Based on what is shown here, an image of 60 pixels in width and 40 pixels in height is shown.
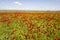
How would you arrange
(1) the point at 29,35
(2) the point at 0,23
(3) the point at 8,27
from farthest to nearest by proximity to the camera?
(2) the point at 0,23, (3) the point at 8,27, (1) the point at 29,35

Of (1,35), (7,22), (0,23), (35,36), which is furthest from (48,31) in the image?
(0,23)

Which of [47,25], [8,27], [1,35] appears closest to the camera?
[1,35]

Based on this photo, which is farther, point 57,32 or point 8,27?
point 8,27

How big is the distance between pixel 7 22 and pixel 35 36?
7.00ft

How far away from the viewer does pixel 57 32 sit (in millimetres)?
5199

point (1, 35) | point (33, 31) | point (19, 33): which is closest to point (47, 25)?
point (33, 31)

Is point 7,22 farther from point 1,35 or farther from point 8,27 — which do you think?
point 1,35

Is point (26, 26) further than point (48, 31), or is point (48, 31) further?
point (26, 26)

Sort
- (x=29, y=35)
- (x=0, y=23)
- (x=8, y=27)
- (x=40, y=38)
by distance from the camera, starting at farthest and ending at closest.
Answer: (x=0, y=23)
(x=8, y=27)
(x=29, y=35)
(x=40, y=38)

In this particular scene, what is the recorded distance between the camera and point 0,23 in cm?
705

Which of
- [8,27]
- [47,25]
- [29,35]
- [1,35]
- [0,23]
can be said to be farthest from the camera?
[0,23]

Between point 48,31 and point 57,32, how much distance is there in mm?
373

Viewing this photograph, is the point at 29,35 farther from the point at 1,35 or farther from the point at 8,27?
the point at 8,27

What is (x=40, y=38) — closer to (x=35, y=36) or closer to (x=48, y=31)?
(x=35, y=36)
